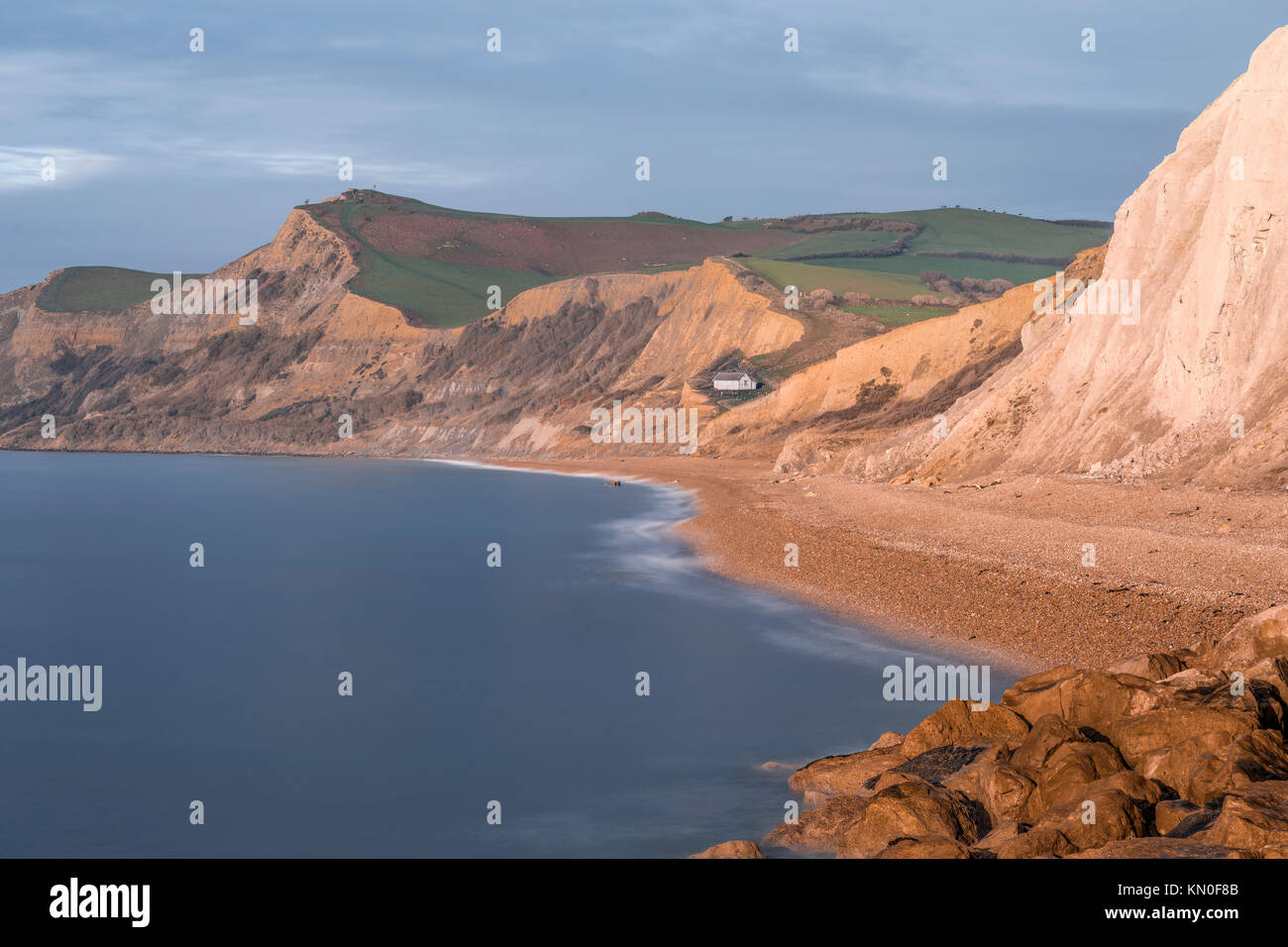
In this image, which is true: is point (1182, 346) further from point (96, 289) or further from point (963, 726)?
point (96, 289)

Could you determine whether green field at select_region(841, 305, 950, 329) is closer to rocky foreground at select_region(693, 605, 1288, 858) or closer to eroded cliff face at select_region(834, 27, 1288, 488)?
eroded cliff face at select_region(834, 27, 1288, 488)

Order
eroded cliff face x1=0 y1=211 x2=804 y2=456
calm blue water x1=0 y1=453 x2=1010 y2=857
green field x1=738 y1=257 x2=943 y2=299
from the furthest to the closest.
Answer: green field x1=738 y1=257 x2=943 y2=299
eroded cliff face x1=0 y1=211 x2=804 y2=456
calm blue water x1=0 y1=453 x2=1010 y2=857

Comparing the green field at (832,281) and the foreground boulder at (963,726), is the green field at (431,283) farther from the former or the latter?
the foreground boulder at (963,726)

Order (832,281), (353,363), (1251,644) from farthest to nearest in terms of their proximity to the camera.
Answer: (353,363) < (832,281) < (1251,644)

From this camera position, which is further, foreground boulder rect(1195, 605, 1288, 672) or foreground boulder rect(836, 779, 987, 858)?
foreground boulder rect(1195, 605, 1288, 672)

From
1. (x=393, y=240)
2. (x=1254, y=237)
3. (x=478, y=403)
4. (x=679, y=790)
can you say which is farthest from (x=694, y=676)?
(x=393, y=240)

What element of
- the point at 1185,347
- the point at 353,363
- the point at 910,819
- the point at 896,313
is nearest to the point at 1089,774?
the point at 910,819

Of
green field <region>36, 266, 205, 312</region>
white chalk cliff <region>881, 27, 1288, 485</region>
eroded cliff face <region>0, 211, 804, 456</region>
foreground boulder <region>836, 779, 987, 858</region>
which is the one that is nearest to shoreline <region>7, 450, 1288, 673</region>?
white chalk cliff <region>881, 27, 1288, 485</region>
